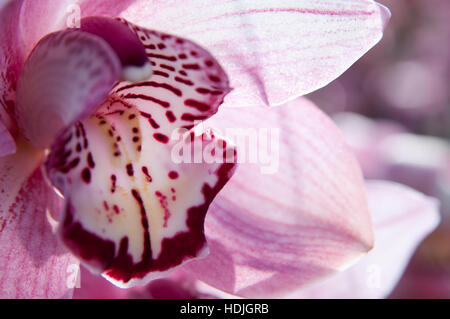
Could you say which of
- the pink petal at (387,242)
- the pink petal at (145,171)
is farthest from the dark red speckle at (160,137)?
the pink petal at (387,242)

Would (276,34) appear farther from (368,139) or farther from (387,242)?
(368,139)

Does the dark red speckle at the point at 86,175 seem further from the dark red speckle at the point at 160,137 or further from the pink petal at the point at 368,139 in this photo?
the pink petal at the point at 368,139

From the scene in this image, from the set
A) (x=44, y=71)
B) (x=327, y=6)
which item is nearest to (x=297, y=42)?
(x=327, y=6)

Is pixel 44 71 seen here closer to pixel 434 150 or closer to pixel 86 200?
pixel 86 200

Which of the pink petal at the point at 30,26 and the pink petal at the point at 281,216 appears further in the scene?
the pink petal at the point at 281,216

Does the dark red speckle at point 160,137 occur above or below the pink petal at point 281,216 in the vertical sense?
above

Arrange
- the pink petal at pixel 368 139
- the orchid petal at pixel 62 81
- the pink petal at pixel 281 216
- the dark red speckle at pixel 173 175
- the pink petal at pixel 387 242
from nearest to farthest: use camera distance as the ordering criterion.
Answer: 1. the orchid petal at pixel 62 81
2. the dark red speckle at pixel 173 175
3. the pink petal at pixel 281 216
4. the pink petal at pixel 387 242
5. the pink petal at pixel 368 139
